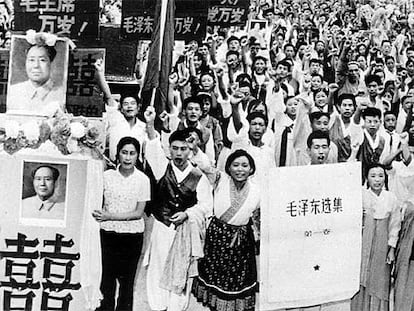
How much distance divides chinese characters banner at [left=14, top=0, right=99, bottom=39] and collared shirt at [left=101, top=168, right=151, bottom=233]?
0.63 m

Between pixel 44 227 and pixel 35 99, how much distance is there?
57cm

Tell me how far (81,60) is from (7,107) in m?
0.39

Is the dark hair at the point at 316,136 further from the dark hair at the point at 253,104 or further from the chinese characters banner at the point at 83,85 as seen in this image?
the chinese characters banner at the point at 83,85

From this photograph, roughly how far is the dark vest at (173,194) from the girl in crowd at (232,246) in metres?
0.11

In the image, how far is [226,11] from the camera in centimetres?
372

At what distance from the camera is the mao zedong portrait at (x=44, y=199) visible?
347cm

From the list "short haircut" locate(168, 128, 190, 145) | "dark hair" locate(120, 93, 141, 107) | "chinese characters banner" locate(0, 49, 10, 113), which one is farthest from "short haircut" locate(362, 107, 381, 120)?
"chinese characters banner" locate(0, 49, 10, 113)

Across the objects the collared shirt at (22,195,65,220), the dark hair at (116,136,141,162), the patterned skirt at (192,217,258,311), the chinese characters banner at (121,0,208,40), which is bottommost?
the patterned skirt at (192,217,258,311)

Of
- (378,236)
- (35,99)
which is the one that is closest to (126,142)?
(35,99)

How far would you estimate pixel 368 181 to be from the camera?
378 centimetres

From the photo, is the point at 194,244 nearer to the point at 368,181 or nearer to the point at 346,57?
the point at 368,181

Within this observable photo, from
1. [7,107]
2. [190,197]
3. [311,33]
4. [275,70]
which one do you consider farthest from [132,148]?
[311,33]

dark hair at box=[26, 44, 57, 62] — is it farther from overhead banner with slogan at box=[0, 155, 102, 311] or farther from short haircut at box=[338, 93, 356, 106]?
short haircut at box=[338, 93, 356, 106]

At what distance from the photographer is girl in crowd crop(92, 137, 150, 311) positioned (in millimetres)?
3488
